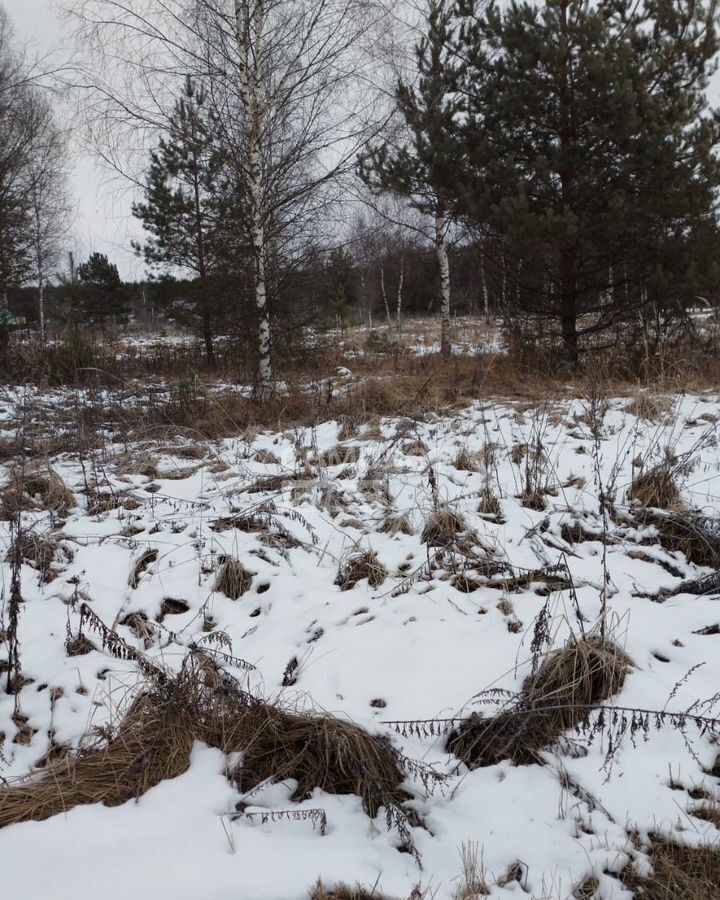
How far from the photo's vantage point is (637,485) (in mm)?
3311

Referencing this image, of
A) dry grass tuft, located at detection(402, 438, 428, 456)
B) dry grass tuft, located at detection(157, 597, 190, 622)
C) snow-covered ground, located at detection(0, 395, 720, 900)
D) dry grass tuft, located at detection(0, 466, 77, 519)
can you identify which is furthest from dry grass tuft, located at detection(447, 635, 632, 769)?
dry grass tuft, located at detection(0, 466, 77, 519)


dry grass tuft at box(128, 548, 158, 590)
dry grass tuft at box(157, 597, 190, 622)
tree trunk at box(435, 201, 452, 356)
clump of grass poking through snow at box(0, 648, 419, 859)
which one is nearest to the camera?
clump of grass poking through snow at box(0, 648, 419, 859)

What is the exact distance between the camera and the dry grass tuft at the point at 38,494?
3609 mm

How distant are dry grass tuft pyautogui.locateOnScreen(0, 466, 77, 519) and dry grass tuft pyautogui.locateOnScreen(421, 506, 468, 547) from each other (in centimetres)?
247

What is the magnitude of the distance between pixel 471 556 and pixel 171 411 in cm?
469

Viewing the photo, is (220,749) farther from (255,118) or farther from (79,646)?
(255,118)

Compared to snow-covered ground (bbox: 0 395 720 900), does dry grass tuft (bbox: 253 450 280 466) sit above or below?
above

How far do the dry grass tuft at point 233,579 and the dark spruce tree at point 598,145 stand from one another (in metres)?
5.23

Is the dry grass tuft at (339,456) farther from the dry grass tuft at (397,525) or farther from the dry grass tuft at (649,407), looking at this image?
the dry grass tuft at (649,407)

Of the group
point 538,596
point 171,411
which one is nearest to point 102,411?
point 171,411

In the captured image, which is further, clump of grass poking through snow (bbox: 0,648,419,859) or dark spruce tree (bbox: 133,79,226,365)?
dark spruce tree (bbox: 133,79,226,365)

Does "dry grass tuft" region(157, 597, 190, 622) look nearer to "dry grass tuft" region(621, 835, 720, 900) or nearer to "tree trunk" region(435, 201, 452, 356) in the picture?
"dry grass tuft" region(621, 835, 720, 900)

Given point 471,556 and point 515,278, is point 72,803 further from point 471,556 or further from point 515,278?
point 515,278

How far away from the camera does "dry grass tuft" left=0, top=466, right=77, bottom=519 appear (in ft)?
11.8
